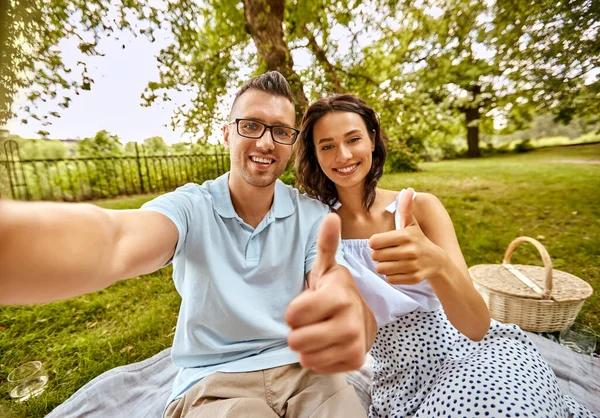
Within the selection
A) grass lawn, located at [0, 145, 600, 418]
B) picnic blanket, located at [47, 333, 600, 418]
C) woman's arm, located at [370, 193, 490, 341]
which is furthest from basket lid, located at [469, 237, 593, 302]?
woman's arm, located at [370, 193, 490, 341]

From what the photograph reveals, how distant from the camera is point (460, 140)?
40.4ft

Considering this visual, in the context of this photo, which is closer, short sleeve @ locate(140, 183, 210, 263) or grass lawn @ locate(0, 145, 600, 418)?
short sleeve @ locate(140, 183, 210, 263)

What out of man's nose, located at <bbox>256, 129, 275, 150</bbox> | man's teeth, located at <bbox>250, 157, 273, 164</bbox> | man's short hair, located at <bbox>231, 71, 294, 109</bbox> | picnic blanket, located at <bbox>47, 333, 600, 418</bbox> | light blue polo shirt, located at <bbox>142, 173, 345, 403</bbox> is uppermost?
man's short hair, located at <bbox>231, 71, 294, 109</bbox>

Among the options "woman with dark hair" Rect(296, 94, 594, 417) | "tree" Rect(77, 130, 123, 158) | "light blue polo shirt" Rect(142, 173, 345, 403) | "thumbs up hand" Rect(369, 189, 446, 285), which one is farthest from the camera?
"tree" Rect(77, 130, 123, 158)

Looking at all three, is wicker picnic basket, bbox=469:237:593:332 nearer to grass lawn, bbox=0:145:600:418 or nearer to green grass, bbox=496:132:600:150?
grass lawn, bbox=0:145:600:418

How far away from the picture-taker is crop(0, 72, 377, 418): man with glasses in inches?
24.3

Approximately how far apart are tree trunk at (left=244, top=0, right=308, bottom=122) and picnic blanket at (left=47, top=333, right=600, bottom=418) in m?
3.29

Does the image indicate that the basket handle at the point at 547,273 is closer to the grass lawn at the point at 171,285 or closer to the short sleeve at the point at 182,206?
the grass lawn at the point at 171,285

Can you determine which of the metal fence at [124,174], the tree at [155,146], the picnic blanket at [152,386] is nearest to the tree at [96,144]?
the metal fence at [124,174]

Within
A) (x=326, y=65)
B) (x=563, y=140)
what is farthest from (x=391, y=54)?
(x=563, y=140)

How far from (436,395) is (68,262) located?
58.9 inches

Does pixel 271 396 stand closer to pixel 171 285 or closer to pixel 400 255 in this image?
pixel 400 255

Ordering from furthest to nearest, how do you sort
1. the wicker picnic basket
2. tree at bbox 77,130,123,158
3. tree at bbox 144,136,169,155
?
tree at bbox 144,136,169,155, tree at bbox 77,130,123,158, the wicker picnic basket

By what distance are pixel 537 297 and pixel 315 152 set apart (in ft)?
7.40
